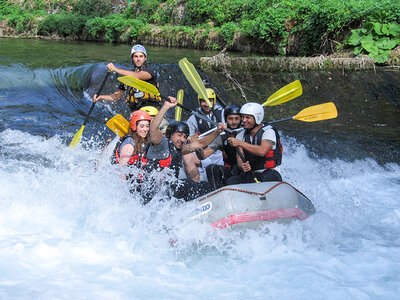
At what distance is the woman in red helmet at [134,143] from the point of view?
166 inches

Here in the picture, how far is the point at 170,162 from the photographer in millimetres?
4508

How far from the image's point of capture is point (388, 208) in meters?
5.28

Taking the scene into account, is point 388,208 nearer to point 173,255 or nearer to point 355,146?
point 355,146

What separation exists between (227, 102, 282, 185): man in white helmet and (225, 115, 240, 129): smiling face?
1.08 ft

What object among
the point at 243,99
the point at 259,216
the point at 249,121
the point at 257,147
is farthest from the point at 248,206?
the point at 243,99

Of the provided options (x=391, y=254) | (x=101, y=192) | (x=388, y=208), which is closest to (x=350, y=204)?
(x=388, y=208)

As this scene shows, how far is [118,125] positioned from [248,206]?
184 centimetres

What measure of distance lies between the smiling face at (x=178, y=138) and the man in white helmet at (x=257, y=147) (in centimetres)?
52

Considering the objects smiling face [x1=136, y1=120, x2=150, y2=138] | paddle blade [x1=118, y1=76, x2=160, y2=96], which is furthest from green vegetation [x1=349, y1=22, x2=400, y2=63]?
smiling face [x1=136, y1=120, x2=150, y2=138]

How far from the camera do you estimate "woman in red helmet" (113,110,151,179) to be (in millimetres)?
4219

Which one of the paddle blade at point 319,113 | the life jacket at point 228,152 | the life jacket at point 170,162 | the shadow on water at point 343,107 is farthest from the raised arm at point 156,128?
the shadow on water at point 343,107

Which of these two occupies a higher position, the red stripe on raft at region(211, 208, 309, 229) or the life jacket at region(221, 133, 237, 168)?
the life jacket at region(221, 133, 237, 168)

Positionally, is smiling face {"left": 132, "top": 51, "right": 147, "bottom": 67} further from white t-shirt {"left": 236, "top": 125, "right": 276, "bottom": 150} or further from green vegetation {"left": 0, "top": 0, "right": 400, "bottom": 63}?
green vegetation {"left": 0, "top": 0, "right": 400, "bottom": 63}

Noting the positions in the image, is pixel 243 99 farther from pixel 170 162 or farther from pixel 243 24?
pixel 243 24
